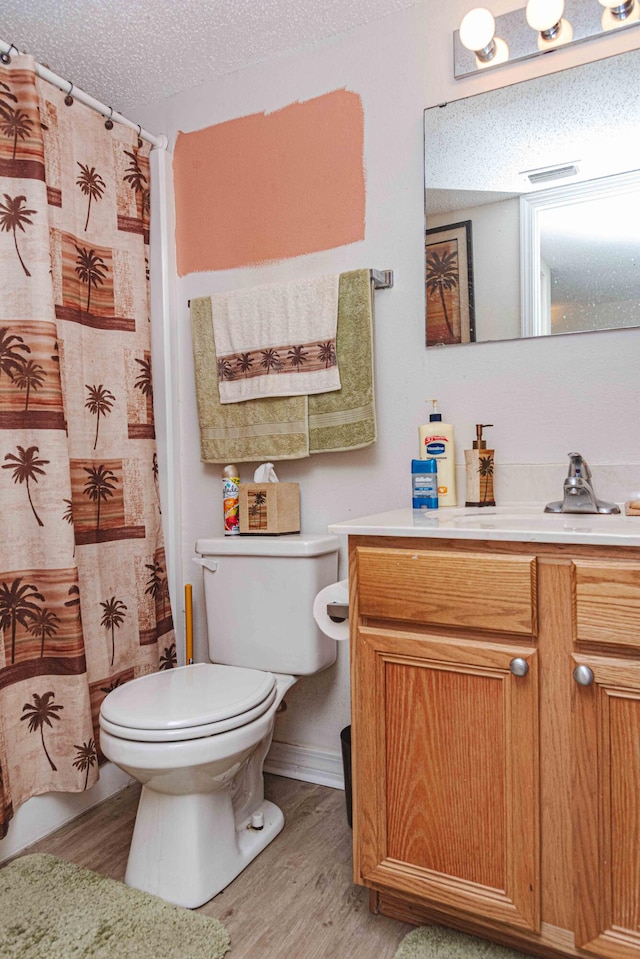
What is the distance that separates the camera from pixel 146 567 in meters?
1.99

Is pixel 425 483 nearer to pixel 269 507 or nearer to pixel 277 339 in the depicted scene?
pixel 269 507

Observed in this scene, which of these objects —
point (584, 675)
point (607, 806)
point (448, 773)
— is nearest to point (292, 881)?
point (448, 773)

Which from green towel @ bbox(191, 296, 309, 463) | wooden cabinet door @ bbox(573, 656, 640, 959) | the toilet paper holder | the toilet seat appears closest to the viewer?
wooden cabinet door @ bbox(573, 656, 640, 959)

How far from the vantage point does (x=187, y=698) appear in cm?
144

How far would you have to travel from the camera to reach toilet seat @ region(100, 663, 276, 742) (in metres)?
1.32

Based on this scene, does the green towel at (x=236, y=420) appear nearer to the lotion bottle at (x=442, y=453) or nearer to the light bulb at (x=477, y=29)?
the lotion bottle at (x=442, y=453)

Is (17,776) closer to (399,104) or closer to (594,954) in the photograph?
(594,954)

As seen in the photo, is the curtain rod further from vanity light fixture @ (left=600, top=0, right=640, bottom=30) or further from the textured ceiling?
vanity light fixture @ (left=600, top=0, right=640, bottom=30)

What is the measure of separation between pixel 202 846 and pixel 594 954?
79 centimetres

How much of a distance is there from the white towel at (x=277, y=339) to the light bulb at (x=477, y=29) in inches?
25.2

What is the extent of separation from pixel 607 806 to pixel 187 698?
0.85m

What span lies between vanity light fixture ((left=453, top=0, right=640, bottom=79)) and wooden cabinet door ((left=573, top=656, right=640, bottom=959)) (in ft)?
4.66

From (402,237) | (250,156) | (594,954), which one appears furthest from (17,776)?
(250,156)

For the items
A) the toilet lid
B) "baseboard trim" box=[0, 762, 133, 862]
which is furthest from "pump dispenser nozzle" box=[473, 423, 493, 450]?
"baseboard trim" box=[0, 762, 133, 862]
